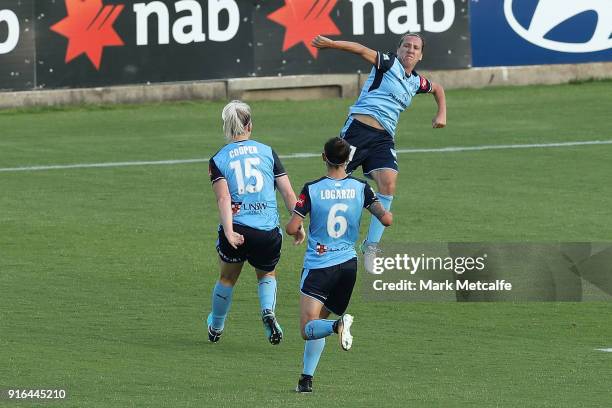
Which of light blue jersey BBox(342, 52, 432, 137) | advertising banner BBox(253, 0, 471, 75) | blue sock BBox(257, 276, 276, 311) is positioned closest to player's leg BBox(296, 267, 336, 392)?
blue sock BBox(257, 276, 276, 311)

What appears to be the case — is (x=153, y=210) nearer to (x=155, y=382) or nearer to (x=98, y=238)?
(x=98, y=238)

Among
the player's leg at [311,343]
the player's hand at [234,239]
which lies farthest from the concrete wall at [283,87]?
the player's leg at [311,343]

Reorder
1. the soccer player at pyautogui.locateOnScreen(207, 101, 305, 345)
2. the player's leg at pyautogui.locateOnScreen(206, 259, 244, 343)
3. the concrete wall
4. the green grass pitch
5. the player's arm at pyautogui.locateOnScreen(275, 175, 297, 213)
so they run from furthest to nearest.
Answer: the concrete wall → the player's leg at pyautogui.locateOnScreen(206, 259, 244, 343) → the soccer player at pyautogui.locateOnScreen(207, 101, 305, 345) → the player's arm at pyautogui.locateOnScreen(275, 175, 297, 213) → the green grass pitch

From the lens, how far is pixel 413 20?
28.1 meters

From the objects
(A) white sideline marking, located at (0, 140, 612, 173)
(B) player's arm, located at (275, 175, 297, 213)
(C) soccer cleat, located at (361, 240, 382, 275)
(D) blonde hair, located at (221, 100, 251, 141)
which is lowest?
(A) white sideline marking, located at (0, 140, 612, 173)

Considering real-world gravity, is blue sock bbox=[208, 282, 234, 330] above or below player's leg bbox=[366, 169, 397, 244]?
below

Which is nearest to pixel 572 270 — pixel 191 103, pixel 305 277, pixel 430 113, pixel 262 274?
pixel 262 274

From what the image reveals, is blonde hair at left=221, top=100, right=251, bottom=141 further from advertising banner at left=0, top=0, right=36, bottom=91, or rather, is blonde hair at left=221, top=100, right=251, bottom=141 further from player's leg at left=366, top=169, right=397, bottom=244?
Result: advertising banner at left=0, top=0, right=36, bottom=91

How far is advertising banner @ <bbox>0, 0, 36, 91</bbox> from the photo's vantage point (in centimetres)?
2723

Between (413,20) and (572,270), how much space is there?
12.0 metres

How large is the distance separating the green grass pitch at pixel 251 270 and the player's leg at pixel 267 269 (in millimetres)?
272

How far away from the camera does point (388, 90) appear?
16.0 metres

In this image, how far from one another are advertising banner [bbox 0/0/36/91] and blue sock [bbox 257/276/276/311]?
598 inches

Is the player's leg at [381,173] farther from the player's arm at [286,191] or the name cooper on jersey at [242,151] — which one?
the name cooper on jersey at [242,151]
